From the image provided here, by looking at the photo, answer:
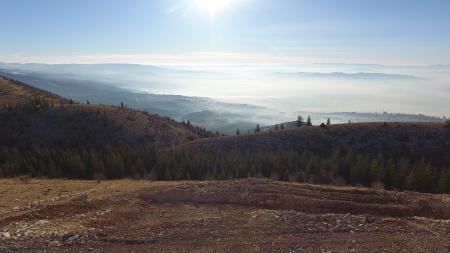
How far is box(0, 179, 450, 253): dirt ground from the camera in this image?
54.2 feet

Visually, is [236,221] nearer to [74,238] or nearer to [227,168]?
[74,238]

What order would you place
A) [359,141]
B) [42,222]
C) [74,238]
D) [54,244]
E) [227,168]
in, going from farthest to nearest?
[359,141]
[227,168]
[42,222]
[74,238]
[54,244]

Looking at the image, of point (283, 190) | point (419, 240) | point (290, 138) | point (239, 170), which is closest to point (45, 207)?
point (283, 190)

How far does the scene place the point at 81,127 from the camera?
93.6 metres

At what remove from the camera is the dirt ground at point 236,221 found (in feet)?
54.2

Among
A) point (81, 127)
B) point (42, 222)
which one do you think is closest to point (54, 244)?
point (42, 222)

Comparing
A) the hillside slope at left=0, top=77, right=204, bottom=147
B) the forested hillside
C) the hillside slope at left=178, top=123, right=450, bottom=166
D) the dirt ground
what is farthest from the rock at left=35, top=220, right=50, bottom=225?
the hillside slope at left=0, top=77, right=204, bottom=147

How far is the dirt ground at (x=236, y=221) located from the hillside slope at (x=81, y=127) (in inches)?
2589

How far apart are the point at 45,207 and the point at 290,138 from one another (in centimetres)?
5875

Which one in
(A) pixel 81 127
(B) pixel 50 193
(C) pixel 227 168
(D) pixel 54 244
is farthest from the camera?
(A) pixel 81 127

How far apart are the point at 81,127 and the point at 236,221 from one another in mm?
80953

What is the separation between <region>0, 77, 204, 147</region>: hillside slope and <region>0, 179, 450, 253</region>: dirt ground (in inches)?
2589

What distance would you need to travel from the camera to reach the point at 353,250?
15.8 metres

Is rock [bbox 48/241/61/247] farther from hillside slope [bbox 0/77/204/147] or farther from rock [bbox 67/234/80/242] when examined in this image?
hillside slope [bbox 0/77/204/147]
